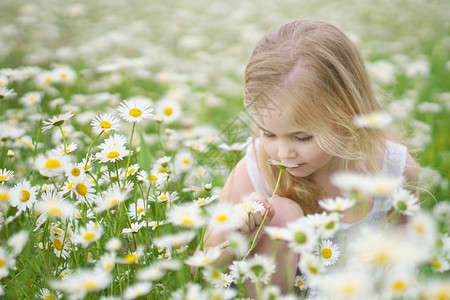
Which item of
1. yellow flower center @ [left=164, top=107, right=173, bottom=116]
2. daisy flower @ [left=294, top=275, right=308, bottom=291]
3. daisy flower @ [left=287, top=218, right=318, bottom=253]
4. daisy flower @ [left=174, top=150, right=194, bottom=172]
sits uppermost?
daisy flower @ [left=287, top=218, right=318, bottom=253]

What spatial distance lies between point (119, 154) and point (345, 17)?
11.1ft

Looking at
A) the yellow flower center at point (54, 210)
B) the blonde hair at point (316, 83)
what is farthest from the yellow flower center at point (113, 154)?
the blonde hair at point (316, 83)

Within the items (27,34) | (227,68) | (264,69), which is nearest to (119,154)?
(264,69)

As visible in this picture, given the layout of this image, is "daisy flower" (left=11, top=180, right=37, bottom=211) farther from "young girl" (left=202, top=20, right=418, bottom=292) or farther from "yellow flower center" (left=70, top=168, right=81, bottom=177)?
Answer: "young girl" (left=202, top=20, right=418, bottom=292)

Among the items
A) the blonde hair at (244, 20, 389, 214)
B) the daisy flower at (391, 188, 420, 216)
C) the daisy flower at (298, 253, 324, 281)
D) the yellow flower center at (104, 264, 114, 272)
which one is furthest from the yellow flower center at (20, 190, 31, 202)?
the daisy flower at (391, 188, 420, 216)

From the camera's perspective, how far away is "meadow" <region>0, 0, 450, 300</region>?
79 cm

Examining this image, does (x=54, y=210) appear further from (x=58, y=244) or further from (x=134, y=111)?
(x=134, y=111)

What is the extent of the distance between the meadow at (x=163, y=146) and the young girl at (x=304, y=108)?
161 mm

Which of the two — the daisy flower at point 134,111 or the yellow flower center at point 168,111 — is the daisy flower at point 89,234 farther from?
the yellow flower center at point 168,111

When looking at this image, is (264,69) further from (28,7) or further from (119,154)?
(28,7)

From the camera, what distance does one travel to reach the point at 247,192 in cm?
138

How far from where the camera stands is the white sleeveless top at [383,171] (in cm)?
136

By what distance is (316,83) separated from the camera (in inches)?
45.0

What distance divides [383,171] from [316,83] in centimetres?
37
